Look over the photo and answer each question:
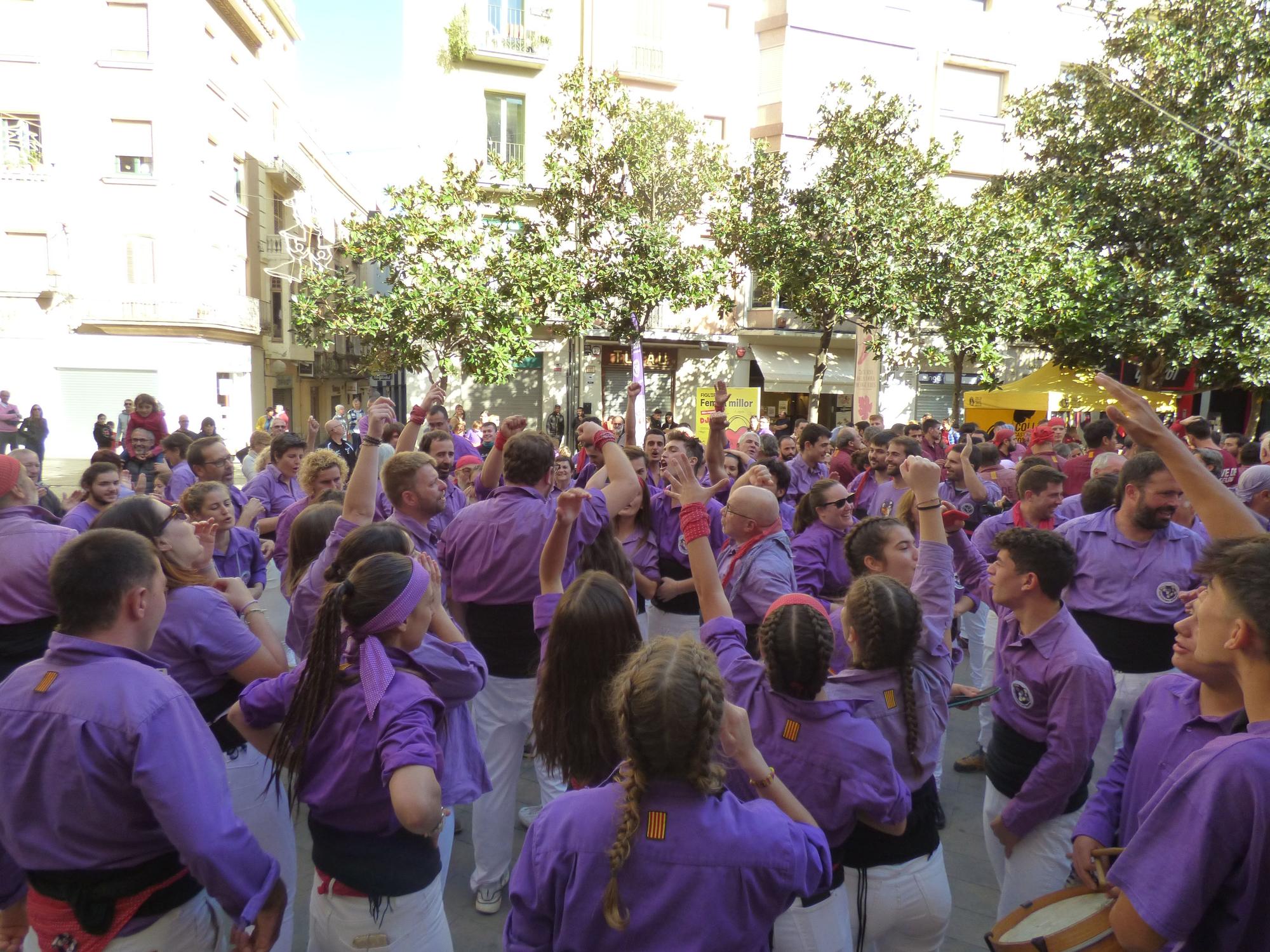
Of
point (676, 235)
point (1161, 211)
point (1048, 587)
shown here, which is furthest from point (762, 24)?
point (1048, 587)

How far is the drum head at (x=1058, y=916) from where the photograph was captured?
199cm

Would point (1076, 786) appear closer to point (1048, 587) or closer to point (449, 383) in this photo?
point (1048, 587)

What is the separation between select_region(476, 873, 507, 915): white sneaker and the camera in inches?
148

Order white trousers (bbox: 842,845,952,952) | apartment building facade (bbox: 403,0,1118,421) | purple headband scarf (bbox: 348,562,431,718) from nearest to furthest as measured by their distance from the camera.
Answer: purple headband scarf (bbox: 348,562,431,718)
white trousers (bbox: 842,845,952,952)
apartment building facade (bbox: 403,0,1118,421)

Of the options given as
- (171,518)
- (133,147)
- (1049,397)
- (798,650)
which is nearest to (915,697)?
(798,650)

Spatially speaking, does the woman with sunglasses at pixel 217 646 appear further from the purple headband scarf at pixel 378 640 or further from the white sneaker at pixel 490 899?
the white sneaker at pixel 490 899

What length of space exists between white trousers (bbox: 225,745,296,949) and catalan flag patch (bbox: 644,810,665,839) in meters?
1.71

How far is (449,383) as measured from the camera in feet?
79.7

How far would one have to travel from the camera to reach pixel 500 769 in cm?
395

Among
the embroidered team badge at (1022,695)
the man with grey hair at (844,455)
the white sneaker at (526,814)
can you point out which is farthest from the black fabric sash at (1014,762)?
the man with grey hair at (844,455)

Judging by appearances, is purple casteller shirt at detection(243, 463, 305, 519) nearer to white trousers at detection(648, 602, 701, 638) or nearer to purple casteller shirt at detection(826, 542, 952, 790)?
white trousers at detection(648, 602, 701, 638)

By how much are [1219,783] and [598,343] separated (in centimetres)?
2479

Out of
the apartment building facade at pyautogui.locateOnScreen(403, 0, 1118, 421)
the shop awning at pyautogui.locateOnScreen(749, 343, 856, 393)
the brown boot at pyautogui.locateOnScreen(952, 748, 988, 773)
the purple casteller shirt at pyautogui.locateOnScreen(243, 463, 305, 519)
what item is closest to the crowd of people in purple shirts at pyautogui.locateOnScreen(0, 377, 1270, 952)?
the brown boot at pyautogui.locateOnScreen(952, 748, 988, 773)

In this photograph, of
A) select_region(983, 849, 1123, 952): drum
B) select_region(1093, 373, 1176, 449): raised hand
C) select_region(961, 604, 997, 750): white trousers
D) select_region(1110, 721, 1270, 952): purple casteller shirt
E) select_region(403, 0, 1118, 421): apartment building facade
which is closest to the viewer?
select_region(1110, 721, 1270, 952): purple casteller shirt
